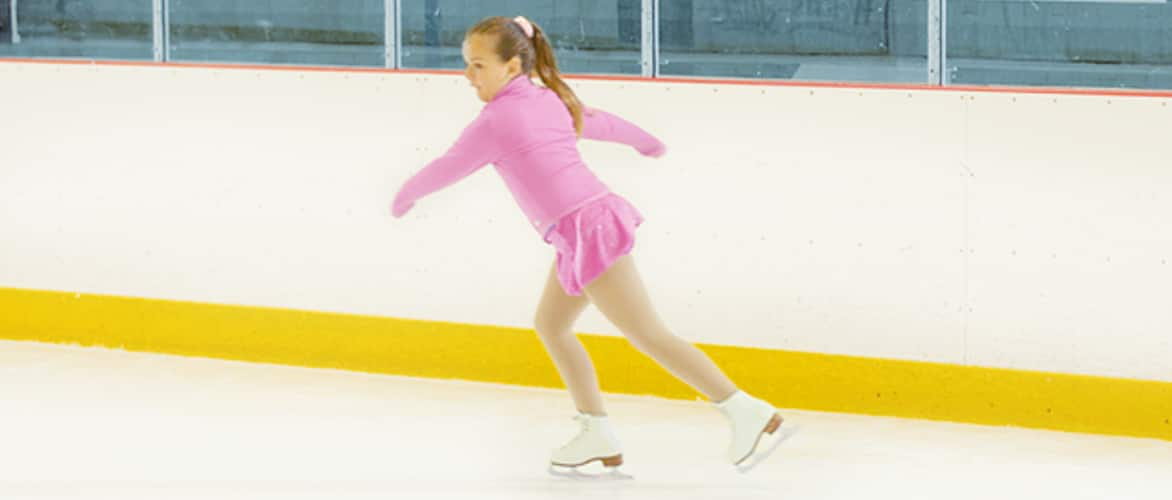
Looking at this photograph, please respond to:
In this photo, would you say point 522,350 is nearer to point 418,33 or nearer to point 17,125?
point 418,33

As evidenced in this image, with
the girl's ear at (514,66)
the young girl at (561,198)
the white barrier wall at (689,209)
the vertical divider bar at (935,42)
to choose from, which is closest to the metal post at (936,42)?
the vertical divider bar at (935,42)

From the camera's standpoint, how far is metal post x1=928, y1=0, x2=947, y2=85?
18.5 feet

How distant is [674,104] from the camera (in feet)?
19.1

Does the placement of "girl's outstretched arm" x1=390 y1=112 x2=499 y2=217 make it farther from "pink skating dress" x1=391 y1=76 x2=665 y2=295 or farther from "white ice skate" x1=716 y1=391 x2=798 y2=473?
"white ice skate" x1=716 y1=391 x2=798 y2=473

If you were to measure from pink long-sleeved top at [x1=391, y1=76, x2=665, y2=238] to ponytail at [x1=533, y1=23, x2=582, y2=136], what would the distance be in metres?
0.02

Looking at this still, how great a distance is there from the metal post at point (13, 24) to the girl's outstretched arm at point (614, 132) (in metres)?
3.10

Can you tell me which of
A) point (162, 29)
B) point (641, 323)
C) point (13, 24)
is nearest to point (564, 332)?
point (641, 323)

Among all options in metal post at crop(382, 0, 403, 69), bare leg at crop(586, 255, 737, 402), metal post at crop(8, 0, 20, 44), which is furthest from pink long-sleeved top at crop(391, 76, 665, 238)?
metal post at crop(8, 0, 20, 44)

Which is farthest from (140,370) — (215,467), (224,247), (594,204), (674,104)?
(594,204)

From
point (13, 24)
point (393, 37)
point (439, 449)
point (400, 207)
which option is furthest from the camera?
point (13, 24)

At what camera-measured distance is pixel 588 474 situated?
16.1ft

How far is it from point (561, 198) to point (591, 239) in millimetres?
109

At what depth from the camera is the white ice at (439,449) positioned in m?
4.76

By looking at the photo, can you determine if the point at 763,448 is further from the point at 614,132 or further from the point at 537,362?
the point at 537,362
